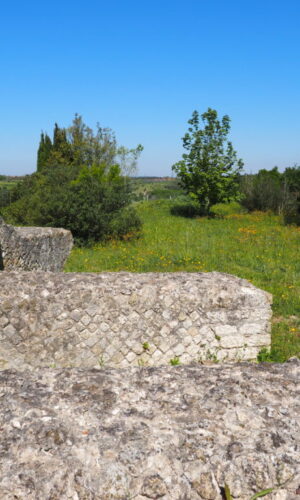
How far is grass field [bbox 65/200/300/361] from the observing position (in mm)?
9258

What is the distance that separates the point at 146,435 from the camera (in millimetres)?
2477

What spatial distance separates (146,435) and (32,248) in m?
10.1

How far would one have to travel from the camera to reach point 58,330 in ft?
19.5

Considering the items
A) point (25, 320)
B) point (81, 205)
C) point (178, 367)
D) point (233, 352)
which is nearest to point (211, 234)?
point (81, 205)

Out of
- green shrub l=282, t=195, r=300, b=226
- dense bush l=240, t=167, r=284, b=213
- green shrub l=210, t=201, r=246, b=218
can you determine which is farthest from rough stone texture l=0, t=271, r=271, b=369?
dense bush l=240, t=167, r=284, b=213

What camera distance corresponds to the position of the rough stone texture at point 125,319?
232 inches

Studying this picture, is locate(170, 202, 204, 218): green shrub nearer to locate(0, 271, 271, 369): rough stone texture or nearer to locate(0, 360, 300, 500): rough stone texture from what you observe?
locate(0, 271, 271, 369): rough stone texture

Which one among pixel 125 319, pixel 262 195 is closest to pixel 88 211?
pixel 125 319

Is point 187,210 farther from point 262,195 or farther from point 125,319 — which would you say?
point 125,319

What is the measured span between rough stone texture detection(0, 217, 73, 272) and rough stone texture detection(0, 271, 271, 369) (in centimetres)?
465

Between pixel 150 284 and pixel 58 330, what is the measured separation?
1.56m

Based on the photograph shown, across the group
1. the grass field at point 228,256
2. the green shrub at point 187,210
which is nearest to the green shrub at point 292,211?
the grass field at point 228,256

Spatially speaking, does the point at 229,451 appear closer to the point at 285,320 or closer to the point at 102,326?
the point at 102,326

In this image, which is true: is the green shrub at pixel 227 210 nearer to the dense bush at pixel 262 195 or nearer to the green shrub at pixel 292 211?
the dense bush at pixel 262 195
